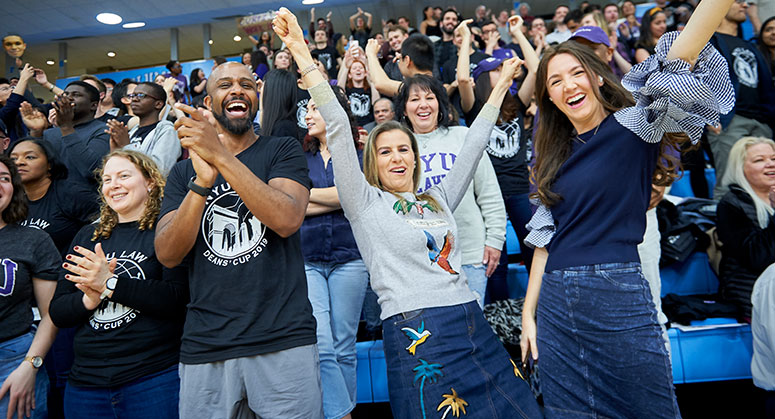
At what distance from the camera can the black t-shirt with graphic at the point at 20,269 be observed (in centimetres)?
203

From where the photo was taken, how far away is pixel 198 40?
1333 centimetres

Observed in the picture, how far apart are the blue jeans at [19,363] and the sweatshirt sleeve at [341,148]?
158cm

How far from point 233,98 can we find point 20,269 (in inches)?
49.5

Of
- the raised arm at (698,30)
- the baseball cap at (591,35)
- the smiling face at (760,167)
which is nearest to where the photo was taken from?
the raised arm at (698,30)

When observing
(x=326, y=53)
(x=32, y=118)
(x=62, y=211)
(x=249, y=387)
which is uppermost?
(x=326, y=53)

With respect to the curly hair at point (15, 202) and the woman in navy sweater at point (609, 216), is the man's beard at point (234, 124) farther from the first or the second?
the curly hair at point (15, 202)

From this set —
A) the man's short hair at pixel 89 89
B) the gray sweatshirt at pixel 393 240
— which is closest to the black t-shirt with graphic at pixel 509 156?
the gray sweatshirt at pixel 393 240

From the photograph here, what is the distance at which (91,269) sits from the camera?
1.67 meters

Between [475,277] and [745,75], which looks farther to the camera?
[745,75]

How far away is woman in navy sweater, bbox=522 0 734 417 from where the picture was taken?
1155 mm

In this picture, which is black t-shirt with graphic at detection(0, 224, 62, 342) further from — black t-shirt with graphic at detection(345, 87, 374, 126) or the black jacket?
the black jacket

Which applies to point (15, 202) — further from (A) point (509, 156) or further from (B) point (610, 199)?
(A) point (509, 156)

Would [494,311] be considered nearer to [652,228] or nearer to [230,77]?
[652,228]

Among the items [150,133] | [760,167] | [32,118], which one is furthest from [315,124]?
[32,118]
